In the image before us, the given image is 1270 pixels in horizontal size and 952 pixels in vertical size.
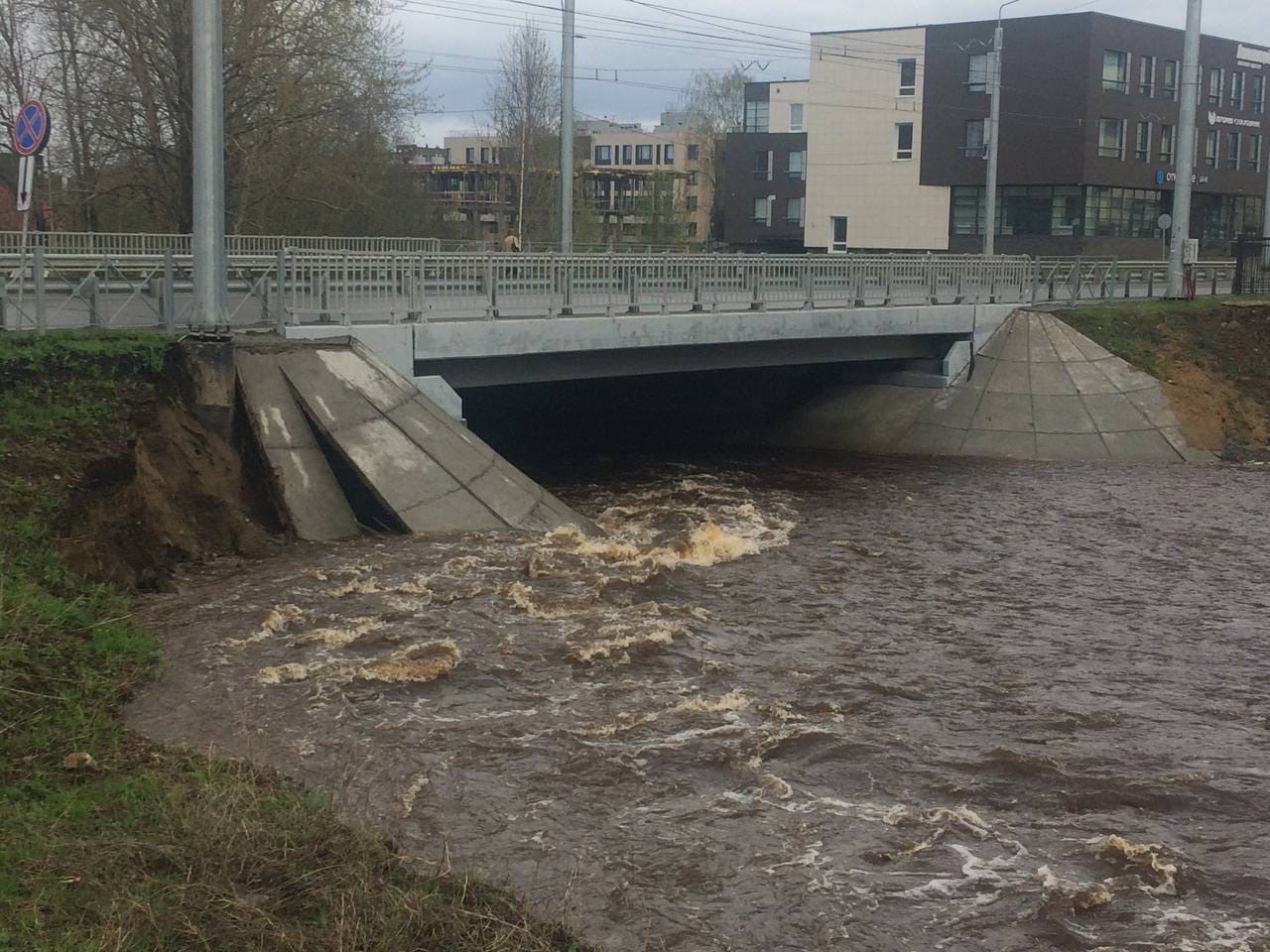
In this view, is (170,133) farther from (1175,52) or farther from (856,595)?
(1175,52)

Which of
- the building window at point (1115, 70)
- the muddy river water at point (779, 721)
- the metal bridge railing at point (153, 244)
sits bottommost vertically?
the muddy river water at point (779, 721)

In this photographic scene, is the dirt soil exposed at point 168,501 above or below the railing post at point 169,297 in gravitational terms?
below

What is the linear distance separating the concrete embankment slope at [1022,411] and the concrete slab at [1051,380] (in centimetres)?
2

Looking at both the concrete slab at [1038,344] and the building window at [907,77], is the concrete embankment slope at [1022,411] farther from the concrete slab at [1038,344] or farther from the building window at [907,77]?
the building window at [907,77]

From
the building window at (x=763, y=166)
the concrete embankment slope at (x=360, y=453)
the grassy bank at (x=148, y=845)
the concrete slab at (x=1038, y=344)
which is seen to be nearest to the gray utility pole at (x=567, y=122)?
the concrete slab at (x=1038, y=344)

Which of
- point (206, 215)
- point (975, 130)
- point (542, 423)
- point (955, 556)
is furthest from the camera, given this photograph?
point (975, 130)

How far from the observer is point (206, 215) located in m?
17.1

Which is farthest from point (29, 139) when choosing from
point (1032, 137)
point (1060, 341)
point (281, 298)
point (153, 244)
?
point (1032, 137)

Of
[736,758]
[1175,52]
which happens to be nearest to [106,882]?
[736,758]

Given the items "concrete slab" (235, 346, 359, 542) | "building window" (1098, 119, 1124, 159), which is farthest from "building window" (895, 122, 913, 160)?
"concrete slab" (235, 346, 359, 542)

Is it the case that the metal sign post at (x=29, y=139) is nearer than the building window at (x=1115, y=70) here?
Yes

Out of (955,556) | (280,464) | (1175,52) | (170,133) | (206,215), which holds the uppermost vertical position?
(1175,52)

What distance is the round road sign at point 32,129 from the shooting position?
15109 mm

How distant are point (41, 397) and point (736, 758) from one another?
9.59 m
